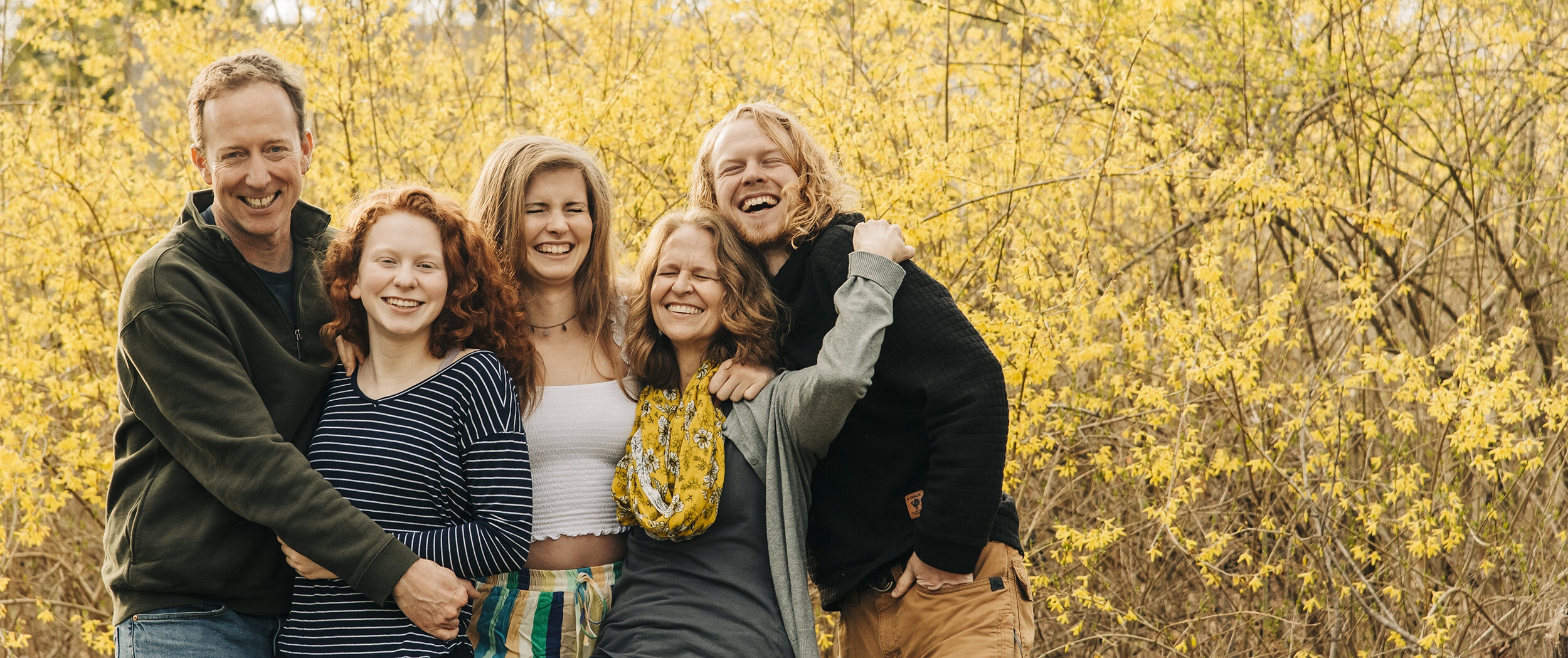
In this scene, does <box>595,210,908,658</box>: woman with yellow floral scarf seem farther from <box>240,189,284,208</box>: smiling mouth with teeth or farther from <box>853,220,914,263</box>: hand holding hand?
<box>240,189,284,208</box>: smiling mouth with teeth

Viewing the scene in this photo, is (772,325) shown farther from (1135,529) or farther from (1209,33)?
(1209,33)

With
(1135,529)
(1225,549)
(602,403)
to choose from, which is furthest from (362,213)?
(1225,549)

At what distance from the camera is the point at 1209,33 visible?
499cm

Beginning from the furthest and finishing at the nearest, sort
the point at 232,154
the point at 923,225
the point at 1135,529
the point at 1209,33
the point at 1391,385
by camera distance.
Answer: the point at 1209,33
the point at 1391,385
the point at 1135,529
the point at 923,225
the point at 232,154

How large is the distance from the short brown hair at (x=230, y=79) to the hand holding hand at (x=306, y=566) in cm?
83

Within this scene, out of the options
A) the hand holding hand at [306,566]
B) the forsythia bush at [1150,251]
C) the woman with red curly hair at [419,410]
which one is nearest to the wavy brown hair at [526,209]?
the woman with red curly hair at [419,410]

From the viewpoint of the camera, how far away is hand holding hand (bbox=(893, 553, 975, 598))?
213 centimetres

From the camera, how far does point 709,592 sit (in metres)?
2.10

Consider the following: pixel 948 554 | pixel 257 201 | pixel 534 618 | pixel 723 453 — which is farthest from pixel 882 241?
pixel 257 201

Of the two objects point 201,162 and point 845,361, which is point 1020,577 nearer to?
point 845,361

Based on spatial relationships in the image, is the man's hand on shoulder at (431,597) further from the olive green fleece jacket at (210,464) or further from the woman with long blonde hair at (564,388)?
the woman with long blonde hair at (564,388)

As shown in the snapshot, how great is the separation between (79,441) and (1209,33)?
5.04 meters

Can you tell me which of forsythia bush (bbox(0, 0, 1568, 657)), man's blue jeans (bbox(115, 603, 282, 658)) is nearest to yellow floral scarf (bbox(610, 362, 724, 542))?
man's blue jeans (bbox(115, 603, 282, 658))

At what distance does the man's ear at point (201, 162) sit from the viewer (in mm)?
2150
